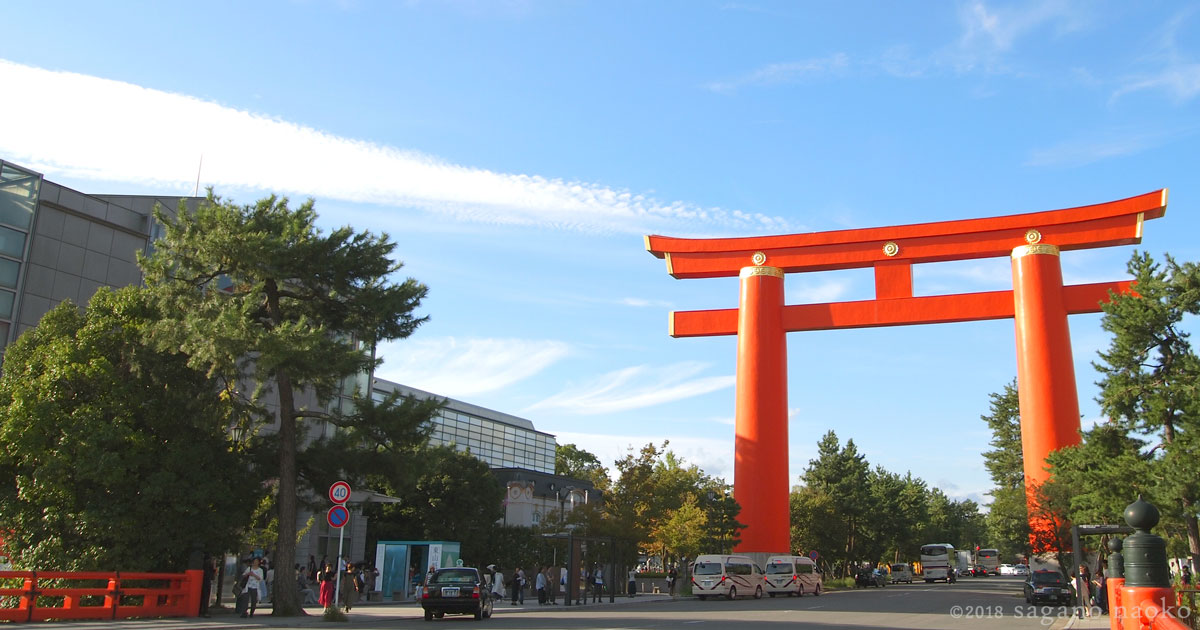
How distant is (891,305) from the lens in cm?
3953

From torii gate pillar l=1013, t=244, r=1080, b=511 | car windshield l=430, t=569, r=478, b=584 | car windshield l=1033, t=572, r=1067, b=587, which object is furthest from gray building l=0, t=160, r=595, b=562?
torii gate pillar l=1013, t=244, r=1080, b=511

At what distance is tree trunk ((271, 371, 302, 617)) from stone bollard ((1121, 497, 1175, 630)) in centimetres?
1807

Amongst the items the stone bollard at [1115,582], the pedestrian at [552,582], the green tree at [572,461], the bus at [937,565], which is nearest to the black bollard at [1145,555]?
the stone bollard at [1115,582]

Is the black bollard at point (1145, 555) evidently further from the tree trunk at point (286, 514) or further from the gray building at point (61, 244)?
the gray building at point (61, 244)

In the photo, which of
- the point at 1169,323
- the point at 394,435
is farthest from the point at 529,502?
the point at 1169,323

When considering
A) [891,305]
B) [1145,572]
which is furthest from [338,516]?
[891,305]

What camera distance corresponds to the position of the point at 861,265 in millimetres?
40500

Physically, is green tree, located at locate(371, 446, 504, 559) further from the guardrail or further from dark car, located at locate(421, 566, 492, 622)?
the guardrail

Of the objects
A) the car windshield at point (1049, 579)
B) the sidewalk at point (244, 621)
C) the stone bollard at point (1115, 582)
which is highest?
the stone bollard at point (1115, 582)

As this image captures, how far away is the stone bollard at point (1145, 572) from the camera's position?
7.49 m

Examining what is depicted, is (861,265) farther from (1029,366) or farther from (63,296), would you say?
(63,296)

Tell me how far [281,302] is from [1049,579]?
28.3 metres

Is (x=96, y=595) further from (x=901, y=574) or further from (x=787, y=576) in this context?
(x=901, y=574)

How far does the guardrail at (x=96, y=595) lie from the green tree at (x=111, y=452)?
1.62ft
